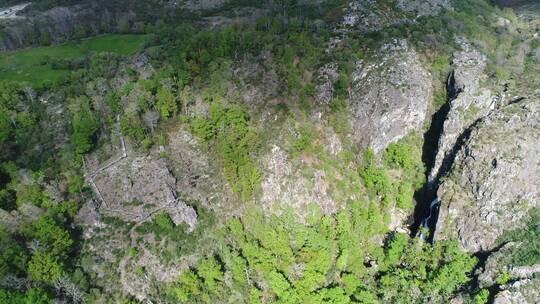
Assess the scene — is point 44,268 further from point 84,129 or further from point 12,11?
point 12,11

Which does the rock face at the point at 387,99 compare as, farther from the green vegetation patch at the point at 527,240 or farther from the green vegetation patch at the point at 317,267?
the green vegetation patch at the point at 527,240

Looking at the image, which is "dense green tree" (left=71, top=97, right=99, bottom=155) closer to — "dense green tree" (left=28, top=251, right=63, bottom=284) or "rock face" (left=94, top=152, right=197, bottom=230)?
"rock face" (left=94, top=152, right=197, bottom=230)

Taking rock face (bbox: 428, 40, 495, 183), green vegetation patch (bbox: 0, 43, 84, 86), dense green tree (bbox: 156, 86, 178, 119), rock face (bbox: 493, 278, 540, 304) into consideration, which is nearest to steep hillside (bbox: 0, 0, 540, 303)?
rock face (bbox: 493, 278, 540, 304)

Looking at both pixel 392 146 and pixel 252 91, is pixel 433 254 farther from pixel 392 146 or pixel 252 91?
pixel 252 91

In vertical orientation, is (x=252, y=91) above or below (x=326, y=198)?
above

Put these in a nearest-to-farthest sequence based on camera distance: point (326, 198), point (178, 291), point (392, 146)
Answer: point (178, 291)
point (326, 198)
point (392, 146)

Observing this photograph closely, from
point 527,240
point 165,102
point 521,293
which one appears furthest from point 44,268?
point 527,240

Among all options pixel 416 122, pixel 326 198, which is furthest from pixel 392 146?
pixel 326 198
